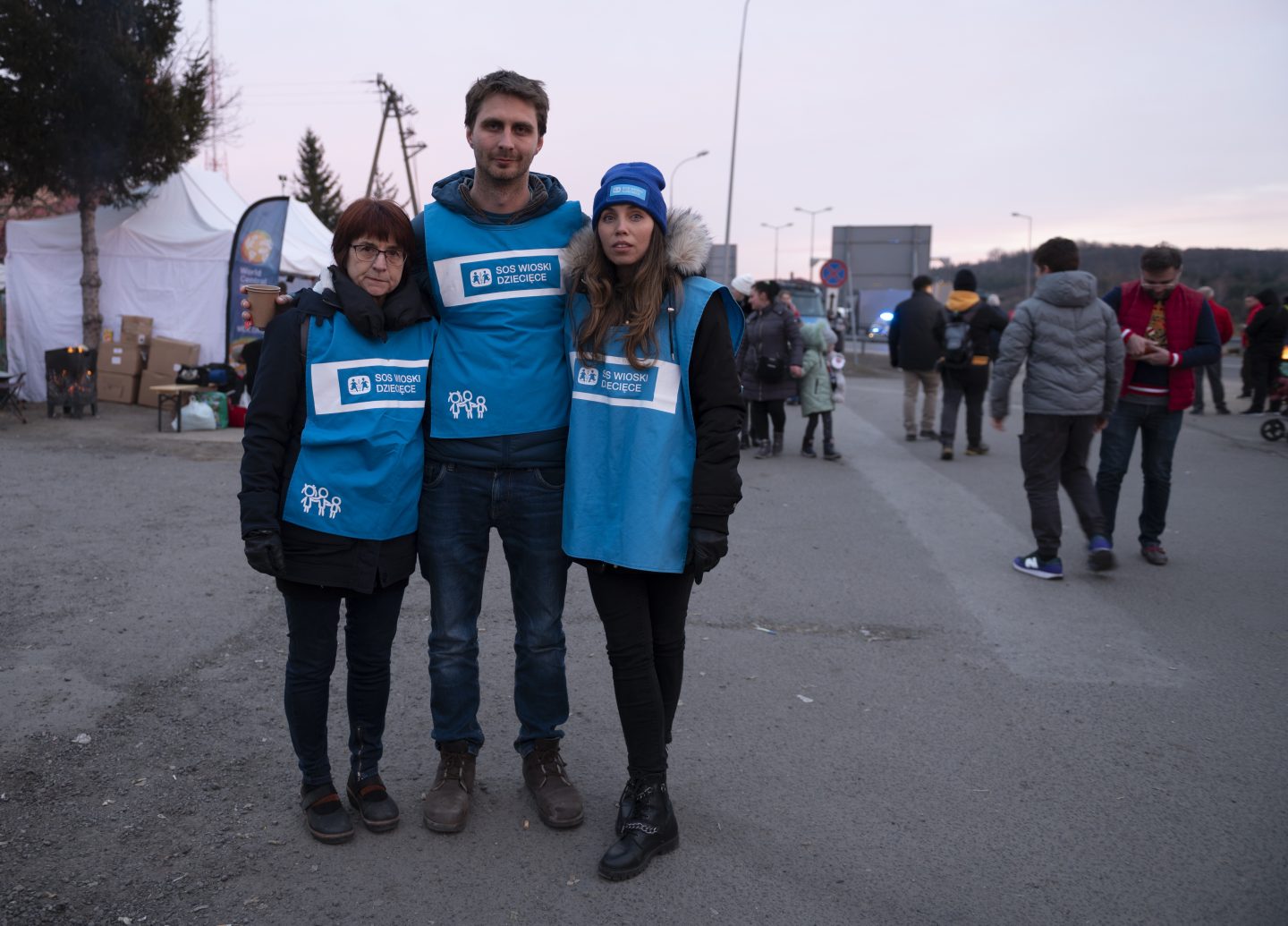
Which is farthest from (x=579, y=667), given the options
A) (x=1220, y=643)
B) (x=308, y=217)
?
(x=308, y=217)

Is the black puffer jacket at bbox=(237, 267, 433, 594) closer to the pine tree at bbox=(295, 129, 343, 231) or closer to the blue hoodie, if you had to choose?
the blue hoodie

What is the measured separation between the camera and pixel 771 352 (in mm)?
11445

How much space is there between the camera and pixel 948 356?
1186cm

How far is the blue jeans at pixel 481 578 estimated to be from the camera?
10.4 feet

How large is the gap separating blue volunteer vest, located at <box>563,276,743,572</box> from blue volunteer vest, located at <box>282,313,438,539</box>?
0.53 metres

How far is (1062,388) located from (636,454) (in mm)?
4283

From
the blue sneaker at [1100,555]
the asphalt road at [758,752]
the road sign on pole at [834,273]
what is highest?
the road sign on pole at [834,273]

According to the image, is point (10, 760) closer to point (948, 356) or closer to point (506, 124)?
point (506, 124)

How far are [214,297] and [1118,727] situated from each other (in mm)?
15739

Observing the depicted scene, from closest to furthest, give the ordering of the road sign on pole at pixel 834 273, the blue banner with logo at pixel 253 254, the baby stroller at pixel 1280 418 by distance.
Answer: the baby stroller at pixel 1280 418
the blue banner with logo at pixel 253 254
the road sign on pole at pixel 834 273

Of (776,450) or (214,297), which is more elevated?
(214,297)

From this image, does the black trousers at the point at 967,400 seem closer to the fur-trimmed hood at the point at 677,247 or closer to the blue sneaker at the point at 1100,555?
the blue sneaker at the point at 1100,555

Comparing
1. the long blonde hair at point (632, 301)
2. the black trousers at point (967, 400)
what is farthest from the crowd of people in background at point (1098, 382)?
the black trousers at point (967, 400)

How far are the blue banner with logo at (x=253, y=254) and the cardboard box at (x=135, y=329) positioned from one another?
1.35m
